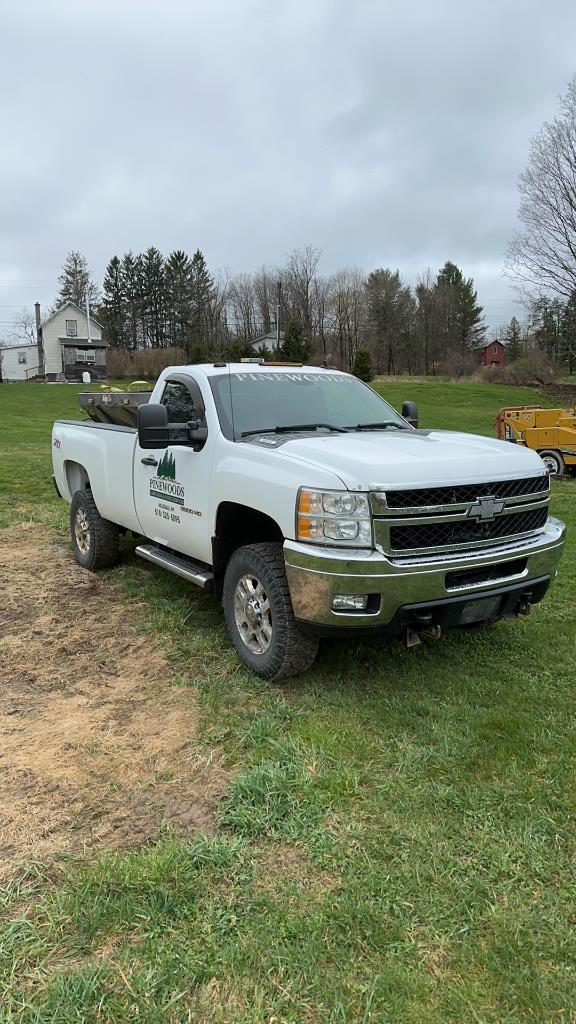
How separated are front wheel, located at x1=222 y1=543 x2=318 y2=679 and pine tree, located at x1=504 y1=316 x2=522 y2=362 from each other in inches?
Result: 2830

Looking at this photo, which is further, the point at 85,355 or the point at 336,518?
the point at 85,355

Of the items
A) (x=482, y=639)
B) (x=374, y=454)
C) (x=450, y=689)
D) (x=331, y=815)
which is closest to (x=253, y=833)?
(x=331, y=815)

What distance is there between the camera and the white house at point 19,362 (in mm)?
54781

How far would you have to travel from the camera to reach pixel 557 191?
29.9m

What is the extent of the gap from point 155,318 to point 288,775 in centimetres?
6966

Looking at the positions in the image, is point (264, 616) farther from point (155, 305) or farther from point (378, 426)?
point (155, 305)

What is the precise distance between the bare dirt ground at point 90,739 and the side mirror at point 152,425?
1.48 metres

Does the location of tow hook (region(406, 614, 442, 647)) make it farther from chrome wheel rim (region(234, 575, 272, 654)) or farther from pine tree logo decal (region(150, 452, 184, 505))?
pine tree logo decal (region(150, 452, 184, 505))

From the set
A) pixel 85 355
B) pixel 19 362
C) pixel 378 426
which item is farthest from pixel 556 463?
pixel 19 362

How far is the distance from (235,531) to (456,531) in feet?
4.86

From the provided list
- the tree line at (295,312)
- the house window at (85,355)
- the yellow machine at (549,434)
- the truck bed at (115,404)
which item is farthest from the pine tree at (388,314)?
the truck bed at (115,404)

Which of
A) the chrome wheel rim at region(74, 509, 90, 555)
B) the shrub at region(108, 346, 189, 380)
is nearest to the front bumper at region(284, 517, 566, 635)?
→ the chrome wheel rim at region(74, 509, 90, 555)

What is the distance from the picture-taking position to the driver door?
14.8 feet

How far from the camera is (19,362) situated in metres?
55.8
